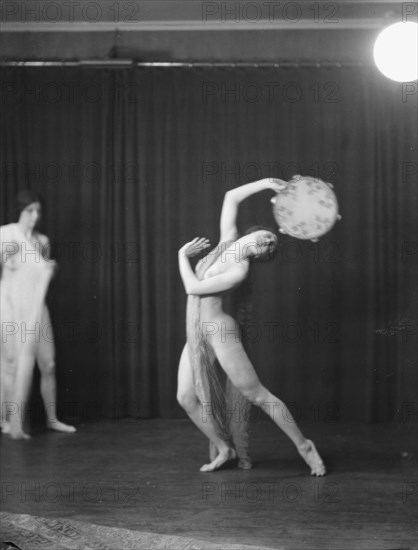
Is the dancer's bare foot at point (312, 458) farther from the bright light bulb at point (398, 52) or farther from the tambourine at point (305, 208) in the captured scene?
the bright light bulb at point (398, 52)

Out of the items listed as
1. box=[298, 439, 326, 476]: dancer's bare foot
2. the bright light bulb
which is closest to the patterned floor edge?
box=[298, 439, 326, 476]: dancer's bare foot

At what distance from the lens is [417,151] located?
13.9 feet

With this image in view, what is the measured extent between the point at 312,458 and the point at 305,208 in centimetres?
116

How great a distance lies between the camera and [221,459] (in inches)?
154

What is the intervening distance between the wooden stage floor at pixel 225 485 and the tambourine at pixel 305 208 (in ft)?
3.02

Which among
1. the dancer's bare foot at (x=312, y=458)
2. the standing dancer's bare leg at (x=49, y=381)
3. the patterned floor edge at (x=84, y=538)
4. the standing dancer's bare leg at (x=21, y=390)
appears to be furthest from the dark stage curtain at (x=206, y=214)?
the patterned floor edge at (x=84, y=538)

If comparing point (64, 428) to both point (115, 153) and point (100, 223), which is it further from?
point (115, 153)

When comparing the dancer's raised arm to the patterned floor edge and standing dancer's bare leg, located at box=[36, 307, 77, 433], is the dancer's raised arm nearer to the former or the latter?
standing dancer's bare leg, located at box=[36, 307, 77, 433]

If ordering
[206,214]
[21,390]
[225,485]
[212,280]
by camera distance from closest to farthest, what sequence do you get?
[225,485], [212,280], [206,214], [21,390]

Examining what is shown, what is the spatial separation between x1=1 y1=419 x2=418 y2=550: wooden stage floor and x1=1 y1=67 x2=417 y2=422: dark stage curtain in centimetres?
14

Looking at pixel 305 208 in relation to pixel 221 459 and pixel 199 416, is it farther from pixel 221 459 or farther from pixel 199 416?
pixel 221 459

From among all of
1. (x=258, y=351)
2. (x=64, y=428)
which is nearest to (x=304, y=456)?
(x=258, y=351)

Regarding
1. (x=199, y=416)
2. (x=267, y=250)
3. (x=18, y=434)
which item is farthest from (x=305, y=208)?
(x=18, y=434)

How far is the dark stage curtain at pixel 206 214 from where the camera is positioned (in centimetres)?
416
